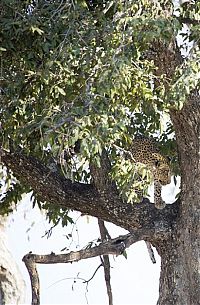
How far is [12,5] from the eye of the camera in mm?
4031

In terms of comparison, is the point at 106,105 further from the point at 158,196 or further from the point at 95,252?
the point at 158,196

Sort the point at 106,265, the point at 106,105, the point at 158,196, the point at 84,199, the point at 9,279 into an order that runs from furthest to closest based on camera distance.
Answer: the point at 9,279, the point at 106,265, the point at 158,196, the point at 84,199, the point at 106,105

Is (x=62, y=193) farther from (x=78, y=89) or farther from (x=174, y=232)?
(x=78, y=89)

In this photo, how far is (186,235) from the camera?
15.8ft

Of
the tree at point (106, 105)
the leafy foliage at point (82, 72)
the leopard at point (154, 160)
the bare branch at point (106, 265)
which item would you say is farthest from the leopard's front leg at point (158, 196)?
the bare branch at point (106, 265)

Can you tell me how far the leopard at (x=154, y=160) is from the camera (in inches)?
197

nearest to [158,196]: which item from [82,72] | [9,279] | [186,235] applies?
[186,235]

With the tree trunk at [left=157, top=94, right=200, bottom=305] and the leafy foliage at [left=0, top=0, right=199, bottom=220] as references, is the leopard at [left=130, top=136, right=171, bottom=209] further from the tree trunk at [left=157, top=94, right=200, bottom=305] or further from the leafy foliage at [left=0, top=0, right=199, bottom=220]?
the leafy foliage at [left=0, top=0, right=199, bottom=220]

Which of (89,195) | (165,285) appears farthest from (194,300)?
(89,195)

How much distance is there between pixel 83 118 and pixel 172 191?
265 cm

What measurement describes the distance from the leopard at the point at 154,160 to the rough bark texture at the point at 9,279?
9.59ft

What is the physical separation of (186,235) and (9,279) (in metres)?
3.30

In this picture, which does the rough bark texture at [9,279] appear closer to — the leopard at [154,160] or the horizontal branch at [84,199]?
the horizontal branch at [84,199]

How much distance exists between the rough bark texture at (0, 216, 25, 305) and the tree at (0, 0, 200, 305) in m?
2.03
